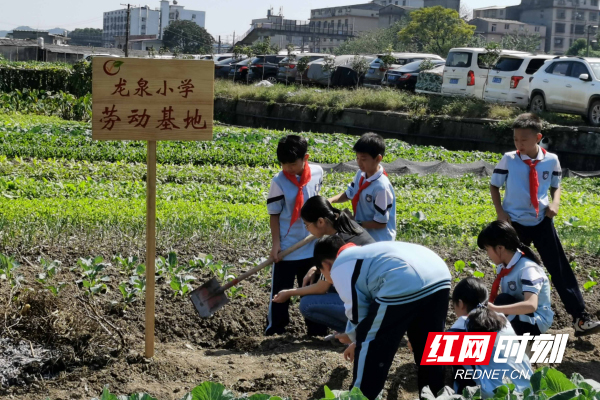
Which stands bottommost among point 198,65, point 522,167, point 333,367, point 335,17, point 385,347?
point 333,367

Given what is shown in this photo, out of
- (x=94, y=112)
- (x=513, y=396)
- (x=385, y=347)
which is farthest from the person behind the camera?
(x=94, y=112)

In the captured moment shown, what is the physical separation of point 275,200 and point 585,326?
2.33 meters

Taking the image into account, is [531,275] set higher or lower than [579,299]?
higher

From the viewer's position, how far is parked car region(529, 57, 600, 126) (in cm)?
1605

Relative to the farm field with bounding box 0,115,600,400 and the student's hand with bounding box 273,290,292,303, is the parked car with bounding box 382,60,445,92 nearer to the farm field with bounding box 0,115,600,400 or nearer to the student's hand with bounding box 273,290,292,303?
the farm field with bounding box 0,115,600,400

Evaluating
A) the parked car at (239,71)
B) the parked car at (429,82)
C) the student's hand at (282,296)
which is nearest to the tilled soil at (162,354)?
the student's hand at (282,296)

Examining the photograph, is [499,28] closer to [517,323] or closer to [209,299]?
[209,299]

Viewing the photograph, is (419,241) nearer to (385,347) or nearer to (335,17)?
(385,347)

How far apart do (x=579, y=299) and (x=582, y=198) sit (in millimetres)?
5829

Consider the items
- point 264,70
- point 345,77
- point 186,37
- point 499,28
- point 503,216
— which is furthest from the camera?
point 499,28

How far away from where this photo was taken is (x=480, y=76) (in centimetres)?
2092

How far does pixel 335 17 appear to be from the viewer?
99.2m

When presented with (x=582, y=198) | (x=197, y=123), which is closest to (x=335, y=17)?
(x=582, y=198)

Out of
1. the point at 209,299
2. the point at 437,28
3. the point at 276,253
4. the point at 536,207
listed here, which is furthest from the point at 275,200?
the point at 437,28
